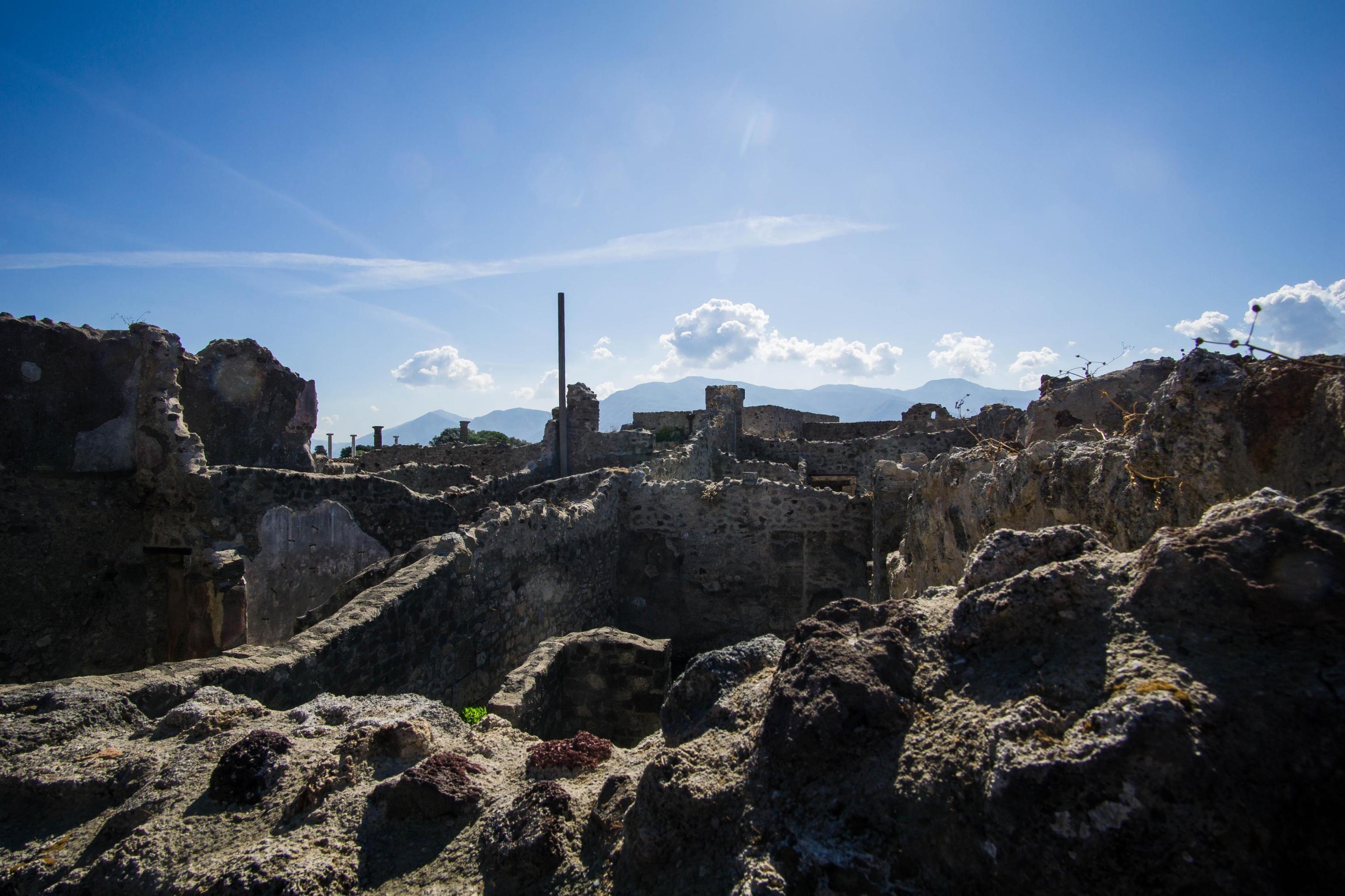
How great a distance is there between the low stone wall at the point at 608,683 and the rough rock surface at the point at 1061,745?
14.9 ft

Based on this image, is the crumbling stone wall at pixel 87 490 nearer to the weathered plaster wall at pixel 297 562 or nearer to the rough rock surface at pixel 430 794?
the weathered plaster wall at pixel 297 562

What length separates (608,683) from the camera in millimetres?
6695

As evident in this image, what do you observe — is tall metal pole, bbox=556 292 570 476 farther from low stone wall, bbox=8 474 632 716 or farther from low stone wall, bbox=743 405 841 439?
low stone wall, bbox=743 405 841 439

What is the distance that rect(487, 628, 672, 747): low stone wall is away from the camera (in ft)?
21.4

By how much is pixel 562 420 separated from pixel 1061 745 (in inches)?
682

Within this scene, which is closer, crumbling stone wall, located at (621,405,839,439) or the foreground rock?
the foreground rock

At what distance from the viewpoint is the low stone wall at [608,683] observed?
6.52 metres

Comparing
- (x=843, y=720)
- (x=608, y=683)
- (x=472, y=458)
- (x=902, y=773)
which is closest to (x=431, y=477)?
(x=472, y=458)

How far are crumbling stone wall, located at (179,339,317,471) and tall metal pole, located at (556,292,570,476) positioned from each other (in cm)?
665

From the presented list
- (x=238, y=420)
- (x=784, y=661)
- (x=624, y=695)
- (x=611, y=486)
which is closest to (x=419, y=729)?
(x=784, y=661)

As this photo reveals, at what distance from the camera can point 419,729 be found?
3219 mm

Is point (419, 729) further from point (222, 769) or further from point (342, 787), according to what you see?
point (222, 769)

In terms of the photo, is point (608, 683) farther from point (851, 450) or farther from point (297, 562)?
point (851, 450)

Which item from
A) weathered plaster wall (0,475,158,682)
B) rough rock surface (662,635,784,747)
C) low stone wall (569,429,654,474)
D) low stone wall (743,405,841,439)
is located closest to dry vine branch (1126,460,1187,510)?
rough rock surface (662,635,784,747)
